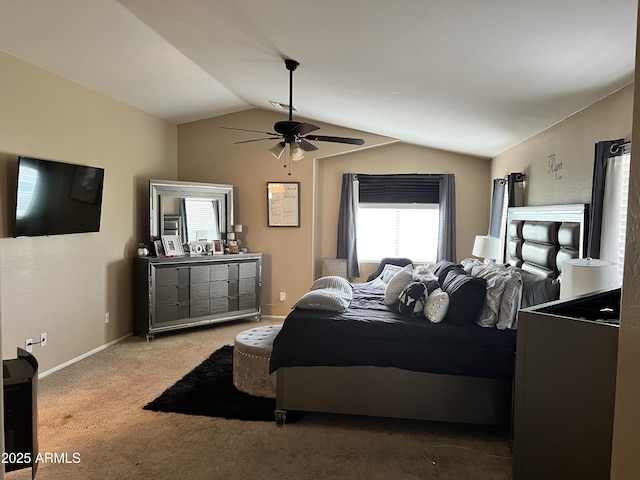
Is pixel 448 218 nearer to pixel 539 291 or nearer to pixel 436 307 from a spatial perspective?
pixel 539 291

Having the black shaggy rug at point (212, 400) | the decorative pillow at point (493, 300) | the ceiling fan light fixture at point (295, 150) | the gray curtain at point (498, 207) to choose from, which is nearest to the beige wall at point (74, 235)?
the black shaggy rug at point (212, 400)

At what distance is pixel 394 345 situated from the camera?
3.01 meters

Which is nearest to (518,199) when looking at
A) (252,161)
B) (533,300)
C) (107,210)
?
(533,300)

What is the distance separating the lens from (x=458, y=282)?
3.21 m

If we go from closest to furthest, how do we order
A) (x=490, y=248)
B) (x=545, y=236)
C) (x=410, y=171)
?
(x=545, y=236) < (x=490, y=248) < (x=410, y=171)

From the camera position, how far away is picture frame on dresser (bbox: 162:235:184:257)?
18.0ft

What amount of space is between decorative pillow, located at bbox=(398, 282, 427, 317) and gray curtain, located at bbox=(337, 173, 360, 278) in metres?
3.01

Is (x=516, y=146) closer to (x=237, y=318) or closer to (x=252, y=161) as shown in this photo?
(x=252, y=161)

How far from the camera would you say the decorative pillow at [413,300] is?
3227mm

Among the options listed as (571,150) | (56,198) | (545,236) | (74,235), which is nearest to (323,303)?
(545,236)

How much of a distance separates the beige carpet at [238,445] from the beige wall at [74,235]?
0.71 meters

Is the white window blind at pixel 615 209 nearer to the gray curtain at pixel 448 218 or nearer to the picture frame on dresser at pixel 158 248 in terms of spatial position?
the gray curtain at pixel 448 218

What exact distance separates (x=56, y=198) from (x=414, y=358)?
3.34 metres

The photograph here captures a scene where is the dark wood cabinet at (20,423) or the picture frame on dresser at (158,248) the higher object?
the picture frame on dresser at (158,248)
